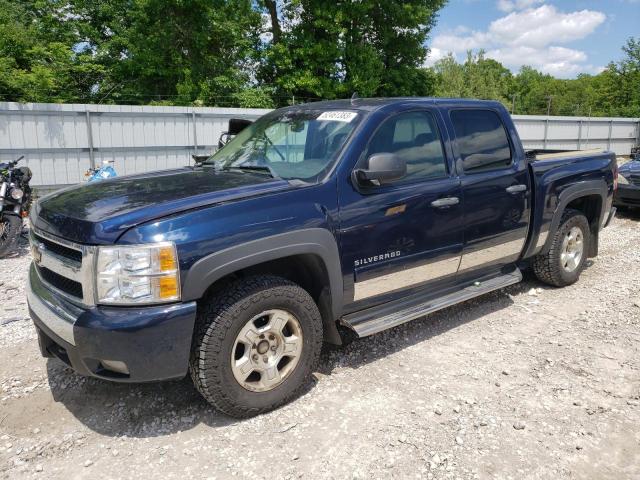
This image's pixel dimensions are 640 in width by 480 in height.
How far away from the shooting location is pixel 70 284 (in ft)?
9.34

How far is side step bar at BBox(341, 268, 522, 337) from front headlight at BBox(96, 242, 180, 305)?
4.33ft

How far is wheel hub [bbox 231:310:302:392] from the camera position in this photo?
293 cm

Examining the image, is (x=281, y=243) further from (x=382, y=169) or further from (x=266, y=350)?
(x=382, y=169)

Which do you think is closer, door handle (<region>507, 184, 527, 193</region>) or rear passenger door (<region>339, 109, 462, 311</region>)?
rear passenger door (<region>339, 109, 462, 311</region>)

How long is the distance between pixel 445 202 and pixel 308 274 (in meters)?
1.24

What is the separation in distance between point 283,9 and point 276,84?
346cm

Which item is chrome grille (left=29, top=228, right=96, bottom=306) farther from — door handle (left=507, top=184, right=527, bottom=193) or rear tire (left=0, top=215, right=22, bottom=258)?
rear tire (left=0, top=215, right=22, bottom=258)

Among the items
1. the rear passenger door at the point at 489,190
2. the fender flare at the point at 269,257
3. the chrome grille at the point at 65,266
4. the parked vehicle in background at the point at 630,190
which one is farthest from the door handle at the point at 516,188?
the parked vehicle in background at the point at 630,190

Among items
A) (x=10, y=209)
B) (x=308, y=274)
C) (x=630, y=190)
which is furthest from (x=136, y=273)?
(x=630, y=190)

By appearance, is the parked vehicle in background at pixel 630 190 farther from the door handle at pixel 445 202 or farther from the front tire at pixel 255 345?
the front tire at pixel 255 345

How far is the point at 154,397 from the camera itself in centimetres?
331

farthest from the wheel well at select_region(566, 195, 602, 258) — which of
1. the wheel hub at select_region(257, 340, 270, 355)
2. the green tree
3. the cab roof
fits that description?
the green tree

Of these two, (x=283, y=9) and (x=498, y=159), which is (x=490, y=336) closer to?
(x=498, y=159)

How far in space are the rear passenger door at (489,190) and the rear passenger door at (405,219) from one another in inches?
6.8
